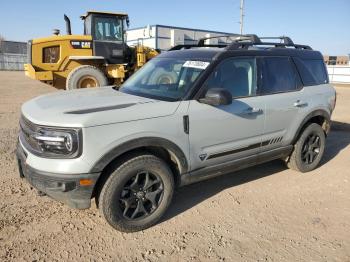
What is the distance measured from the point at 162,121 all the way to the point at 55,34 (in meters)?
10.7

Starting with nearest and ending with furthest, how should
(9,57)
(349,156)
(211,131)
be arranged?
(211,131) < (349,156) < (9,57)

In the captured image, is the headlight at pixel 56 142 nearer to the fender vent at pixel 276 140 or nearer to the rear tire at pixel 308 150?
the fender vent at pixel 276 140

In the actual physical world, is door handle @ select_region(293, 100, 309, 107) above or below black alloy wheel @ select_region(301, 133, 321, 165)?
above

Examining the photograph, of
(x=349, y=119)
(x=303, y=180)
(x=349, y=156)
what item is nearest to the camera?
(x=303, y=180)

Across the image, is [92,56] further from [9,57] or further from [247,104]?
[9,57]

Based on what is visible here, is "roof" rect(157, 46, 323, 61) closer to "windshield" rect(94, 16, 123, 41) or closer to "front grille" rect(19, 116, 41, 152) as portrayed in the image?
"front grille" rect(19, 116, 41, 152)

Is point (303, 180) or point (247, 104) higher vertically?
point (247, 104)

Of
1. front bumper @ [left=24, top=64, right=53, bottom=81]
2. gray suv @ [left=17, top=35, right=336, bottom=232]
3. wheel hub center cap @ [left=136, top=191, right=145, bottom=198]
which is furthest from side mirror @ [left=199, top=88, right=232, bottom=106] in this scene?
front bumper @ [left=24, top=64, right=53, bottom=81]

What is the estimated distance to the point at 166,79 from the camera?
4.14 metres

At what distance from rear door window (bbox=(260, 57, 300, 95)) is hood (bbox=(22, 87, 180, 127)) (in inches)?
59.3

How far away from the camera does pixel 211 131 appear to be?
3684mm

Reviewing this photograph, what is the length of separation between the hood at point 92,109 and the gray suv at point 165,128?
10 millimetres

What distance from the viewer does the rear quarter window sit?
4.90 m

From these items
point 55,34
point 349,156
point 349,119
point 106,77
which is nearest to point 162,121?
point 349,156
